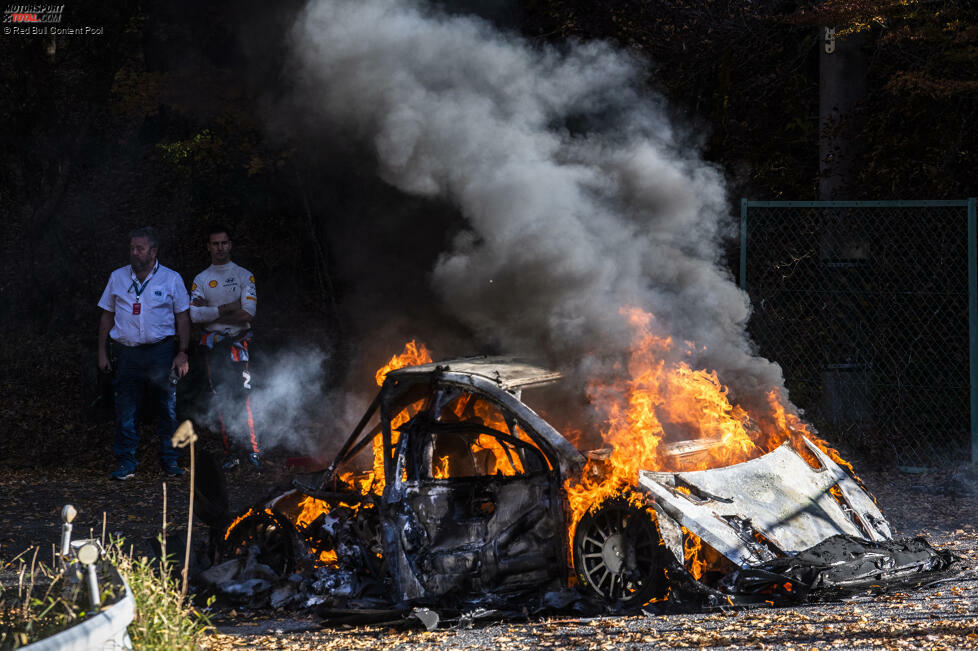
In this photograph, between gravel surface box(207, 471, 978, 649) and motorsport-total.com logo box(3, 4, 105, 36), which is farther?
motorsport-total.com logo box(3, 4, 105, 36)

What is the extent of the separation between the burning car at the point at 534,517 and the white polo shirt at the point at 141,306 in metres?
3.76

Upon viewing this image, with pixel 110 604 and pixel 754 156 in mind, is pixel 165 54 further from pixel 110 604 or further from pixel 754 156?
pixel 110 604

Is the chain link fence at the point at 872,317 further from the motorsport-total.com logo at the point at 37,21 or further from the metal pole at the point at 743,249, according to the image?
the motorsport-total.com logo at the point at 37,21

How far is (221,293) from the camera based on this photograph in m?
10.3

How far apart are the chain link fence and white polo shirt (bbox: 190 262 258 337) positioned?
15.1 feet

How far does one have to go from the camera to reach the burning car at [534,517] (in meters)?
5.55

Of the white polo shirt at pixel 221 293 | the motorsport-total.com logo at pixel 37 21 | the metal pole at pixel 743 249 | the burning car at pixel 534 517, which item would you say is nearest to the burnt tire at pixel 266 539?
the burning car at pixel 534 517

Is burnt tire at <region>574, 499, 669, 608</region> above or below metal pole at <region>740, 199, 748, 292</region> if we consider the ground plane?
below

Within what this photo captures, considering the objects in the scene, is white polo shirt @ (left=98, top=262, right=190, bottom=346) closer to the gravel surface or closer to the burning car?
the burning car

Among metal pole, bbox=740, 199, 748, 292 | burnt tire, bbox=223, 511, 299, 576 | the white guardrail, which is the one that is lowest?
burnt tire, bbox=223, 511, 299, 576

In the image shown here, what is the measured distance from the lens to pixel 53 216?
16.1m

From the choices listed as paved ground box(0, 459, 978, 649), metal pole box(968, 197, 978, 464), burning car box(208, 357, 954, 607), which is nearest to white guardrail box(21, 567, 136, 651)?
paved ground box(0, 459, 978, 649)

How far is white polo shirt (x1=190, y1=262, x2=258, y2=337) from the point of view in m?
10.3

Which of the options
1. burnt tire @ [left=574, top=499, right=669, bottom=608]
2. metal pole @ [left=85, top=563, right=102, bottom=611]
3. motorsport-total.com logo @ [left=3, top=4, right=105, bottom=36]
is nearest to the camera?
metal pole @ [left=85, top=563, right=102, bottom=611]
